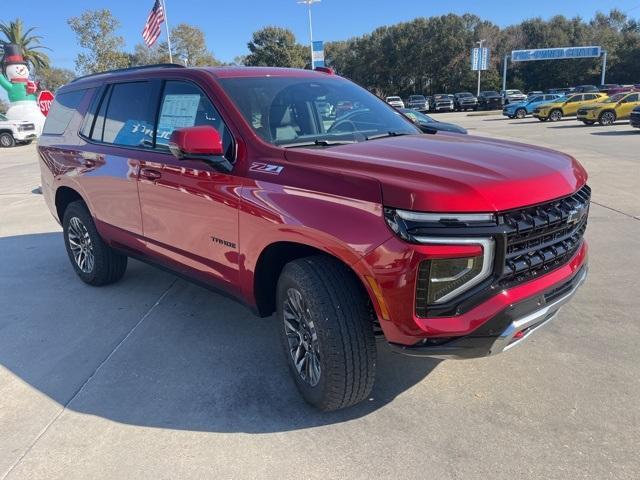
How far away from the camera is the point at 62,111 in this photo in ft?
16.8

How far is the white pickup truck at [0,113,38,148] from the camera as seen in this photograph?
25.8 metres

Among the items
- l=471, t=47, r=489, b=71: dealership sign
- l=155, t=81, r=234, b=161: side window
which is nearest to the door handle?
l=155, t=81, r=234, b=161: side window

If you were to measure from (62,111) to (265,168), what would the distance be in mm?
3325

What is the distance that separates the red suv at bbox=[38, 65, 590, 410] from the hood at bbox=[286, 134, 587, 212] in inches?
0.4

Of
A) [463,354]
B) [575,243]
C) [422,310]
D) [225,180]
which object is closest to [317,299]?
[422,310]

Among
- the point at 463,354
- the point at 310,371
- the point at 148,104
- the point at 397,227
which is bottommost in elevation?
the point at 310,371

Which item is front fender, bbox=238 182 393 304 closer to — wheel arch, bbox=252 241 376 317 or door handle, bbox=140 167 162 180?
wheel arch, bbox=252 241 376 317

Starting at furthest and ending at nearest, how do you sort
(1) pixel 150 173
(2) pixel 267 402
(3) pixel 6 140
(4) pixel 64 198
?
(3) pixel 6 140 → (4) pixel 64 198 → (1) pixel 150 173 → (2) pixel 267 402

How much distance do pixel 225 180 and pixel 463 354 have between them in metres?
1.66

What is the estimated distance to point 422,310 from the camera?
229 cm

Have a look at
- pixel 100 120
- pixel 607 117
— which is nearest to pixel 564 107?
pixel 607 117

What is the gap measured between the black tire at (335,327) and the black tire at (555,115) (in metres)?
30.1

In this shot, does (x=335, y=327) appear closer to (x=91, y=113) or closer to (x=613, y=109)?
(x=91, y=113)

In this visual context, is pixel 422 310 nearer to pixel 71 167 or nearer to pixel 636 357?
pixel 636 357
